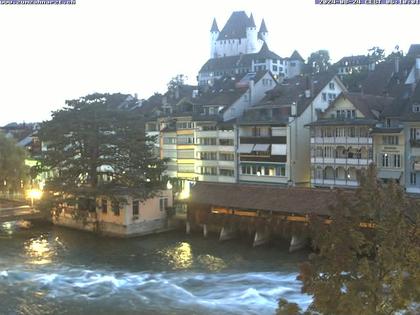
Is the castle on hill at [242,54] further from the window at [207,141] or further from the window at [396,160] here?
the window at [396,160]

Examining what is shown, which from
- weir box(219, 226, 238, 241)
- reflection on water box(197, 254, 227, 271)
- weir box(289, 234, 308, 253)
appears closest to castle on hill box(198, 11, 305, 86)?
weir box(219, 226, 238, 241)

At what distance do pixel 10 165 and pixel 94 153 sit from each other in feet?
51.4

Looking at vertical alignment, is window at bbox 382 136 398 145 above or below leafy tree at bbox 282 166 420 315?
above

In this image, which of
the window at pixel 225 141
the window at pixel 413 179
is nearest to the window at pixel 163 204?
the window at pixel 225 141

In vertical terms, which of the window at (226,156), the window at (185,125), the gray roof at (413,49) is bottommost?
the window at (226,156)

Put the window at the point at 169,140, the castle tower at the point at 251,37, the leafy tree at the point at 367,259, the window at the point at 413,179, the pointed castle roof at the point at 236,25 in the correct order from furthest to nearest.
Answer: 1. the pointed castle roof at the point at 236,25
2. the castle tower at the point at 251,37
3. the window at the point at 169,140
4. the window at the point at 413,179
5. the leafy tree at the point at 367,259

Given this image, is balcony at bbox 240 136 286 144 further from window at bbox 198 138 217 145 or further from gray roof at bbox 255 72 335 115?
window at bbox 198 138 217 145

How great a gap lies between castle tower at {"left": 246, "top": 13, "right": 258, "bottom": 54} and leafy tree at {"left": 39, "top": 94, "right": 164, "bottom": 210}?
100274 mm

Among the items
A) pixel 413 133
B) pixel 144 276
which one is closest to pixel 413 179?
pixel 413 133

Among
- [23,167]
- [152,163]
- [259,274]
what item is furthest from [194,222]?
[23,167]

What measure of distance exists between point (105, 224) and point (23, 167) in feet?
61.8

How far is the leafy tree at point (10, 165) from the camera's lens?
2566 inches

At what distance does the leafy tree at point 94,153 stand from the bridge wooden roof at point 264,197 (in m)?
4.74

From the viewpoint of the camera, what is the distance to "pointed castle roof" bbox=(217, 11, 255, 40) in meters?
153
